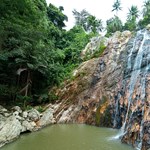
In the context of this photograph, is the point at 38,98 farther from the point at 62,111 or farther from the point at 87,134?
the point at 87,134

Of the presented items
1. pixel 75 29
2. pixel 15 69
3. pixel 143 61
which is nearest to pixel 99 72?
pixel 143 61

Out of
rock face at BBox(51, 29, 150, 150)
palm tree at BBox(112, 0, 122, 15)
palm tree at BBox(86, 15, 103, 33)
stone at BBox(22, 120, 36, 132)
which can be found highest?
palm tree at BBox(112, 0, 122, 15)

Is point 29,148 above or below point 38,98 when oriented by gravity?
below

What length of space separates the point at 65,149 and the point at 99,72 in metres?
10.8

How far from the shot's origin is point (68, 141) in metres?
11.7

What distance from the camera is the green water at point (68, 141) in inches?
415

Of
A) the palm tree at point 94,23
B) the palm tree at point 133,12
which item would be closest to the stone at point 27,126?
the palm tree at point 94,23

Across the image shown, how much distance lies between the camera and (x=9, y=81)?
20.0m

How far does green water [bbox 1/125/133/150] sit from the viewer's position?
1055 centimetres

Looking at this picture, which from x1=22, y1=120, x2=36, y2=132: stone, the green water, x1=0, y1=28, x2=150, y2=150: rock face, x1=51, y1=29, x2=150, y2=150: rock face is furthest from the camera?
x1=22, y1=120, x2=36, y2=132: stone

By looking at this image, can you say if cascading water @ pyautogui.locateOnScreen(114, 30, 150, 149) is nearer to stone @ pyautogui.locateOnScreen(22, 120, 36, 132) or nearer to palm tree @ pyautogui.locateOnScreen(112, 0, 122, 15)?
stone @ pyautogui.locateOnScreen(22, 120, 36, 132)

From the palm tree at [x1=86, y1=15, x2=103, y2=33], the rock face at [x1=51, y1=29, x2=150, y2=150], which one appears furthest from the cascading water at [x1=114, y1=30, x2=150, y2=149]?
the palm tree at [x1=86, y1=15, x2=103, y2=33]

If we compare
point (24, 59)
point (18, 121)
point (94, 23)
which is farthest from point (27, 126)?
point (94, 23)

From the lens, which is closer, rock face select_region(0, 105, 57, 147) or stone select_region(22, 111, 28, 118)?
rock face select_region(0, 105, 57, 147)
